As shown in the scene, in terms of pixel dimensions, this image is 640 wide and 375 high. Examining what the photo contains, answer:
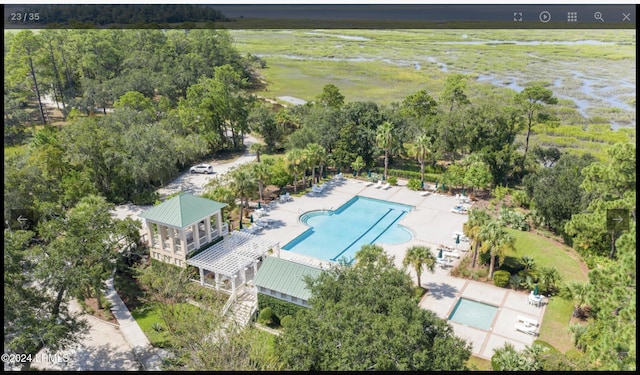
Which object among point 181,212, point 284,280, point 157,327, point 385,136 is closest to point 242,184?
point 181,212

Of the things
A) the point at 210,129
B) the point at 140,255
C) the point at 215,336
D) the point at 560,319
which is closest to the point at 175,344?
the point at 215,336

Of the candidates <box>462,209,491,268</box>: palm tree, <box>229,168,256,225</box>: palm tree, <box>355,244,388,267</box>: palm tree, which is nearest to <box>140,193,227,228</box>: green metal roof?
<box>229,168,256,225</box>: palm tree

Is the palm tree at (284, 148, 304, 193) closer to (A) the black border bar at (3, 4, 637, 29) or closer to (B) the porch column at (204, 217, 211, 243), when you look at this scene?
(A) the black border bar at (3, 4, 637, 29)

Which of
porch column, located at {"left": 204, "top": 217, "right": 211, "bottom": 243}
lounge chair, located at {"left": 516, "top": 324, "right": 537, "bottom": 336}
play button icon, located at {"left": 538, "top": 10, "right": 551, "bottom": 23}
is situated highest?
play button icon, located at {"left": 538, "top": 10, "right": 551, "bottom": 23}

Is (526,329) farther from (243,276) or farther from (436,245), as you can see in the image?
(243,276)

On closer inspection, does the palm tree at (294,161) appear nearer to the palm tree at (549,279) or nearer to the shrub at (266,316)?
the shrub at (266,316)
